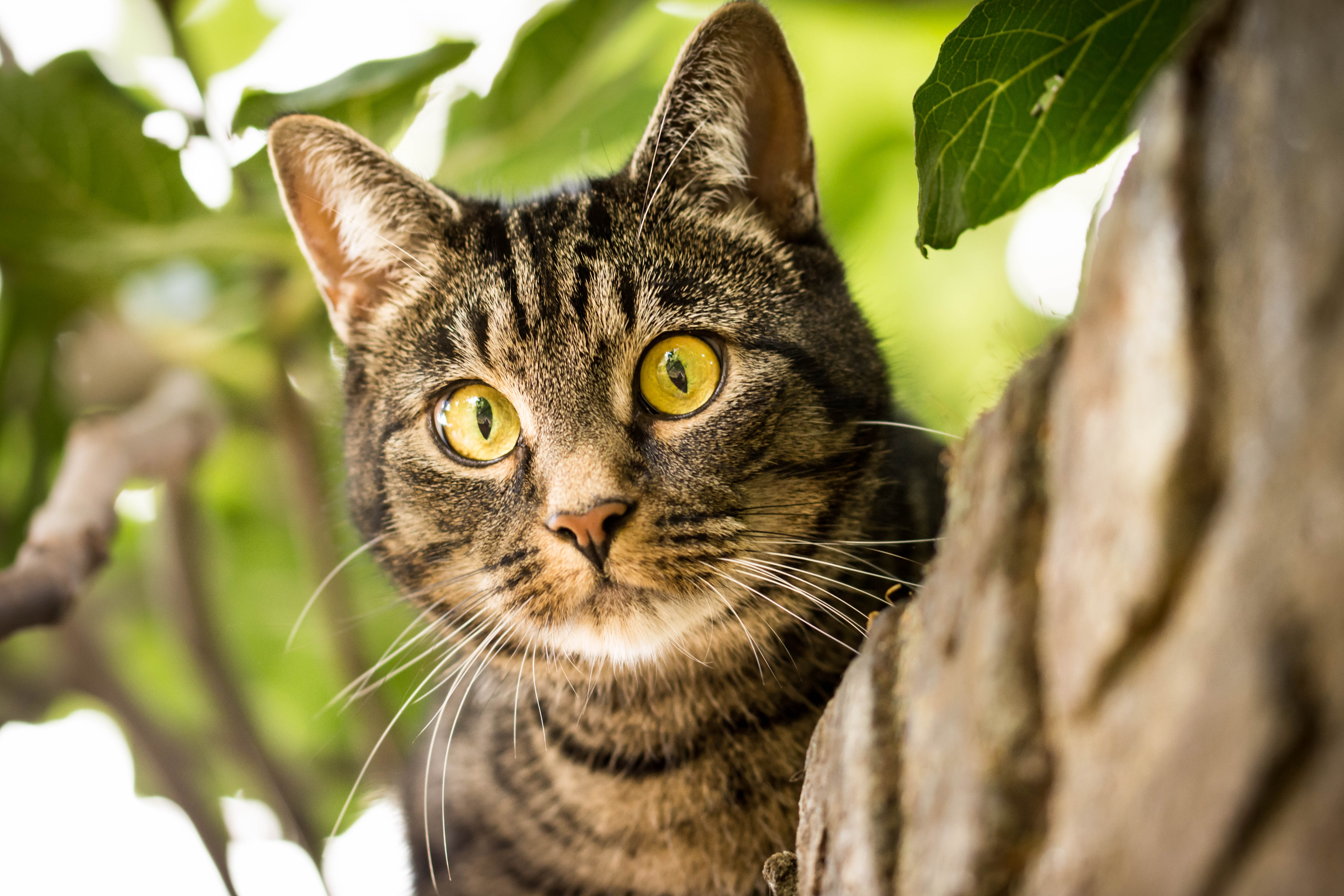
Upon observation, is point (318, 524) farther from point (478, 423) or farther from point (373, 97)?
point (478, 423)

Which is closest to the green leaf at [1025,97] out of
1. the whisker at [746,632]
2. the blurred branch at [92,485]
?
the whisker at [746,632]

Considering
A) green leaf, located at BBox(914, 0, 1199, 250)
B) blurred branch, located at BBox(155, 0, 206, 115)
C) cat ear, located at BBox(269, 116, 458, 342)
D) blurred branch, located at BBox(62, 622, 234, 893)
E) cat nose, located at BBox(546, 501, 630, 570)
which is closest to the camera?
green leaf, located at BBox(914, 0, 1199, 250)

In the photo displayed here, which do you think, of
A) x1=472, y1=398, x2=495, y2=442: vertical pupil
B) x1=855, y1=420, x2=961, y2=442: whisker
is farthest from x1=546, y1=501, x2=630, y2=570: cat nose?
x1=855, y1=420, x2=961, y2=442: whisker


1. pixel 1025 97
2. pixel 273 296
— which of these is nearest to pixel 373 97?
pixel 273 296

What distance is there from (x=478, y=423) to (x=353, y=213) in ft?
1.49

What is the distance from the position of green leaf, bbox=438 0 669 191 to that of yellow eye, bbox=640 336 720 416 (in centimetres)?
71

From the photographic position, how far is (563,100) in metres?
2.13

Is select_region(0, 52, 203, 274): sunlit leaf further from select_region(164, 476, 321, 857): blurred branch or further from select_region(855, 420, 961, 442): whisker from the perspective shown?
select_region(855, 420, 961, 442): whisker

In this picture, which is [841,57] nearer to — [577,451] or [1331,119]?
[577,451]

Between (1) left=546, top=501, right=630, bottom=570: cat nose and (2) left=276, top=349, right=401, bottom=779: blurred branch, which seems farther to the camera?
(2) left=276, top=349, right=401, bottom=779: blurred branch

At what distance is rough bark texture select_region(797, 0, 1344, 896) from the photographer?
417mm

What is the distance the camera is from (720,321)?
1.32m

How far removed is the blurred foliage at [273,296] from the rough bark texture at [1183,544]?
860 mm

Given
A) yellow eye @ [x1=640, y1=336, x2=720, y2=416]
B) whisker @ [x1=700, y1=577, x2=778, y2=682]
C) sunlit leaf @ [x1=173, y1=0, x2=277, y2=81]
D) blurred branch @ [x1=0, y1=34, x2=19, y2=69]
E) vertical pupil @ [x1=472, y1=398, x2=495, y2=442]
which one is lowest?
whisker @ [x1=700, y1=577, x2=778, y2=682]
